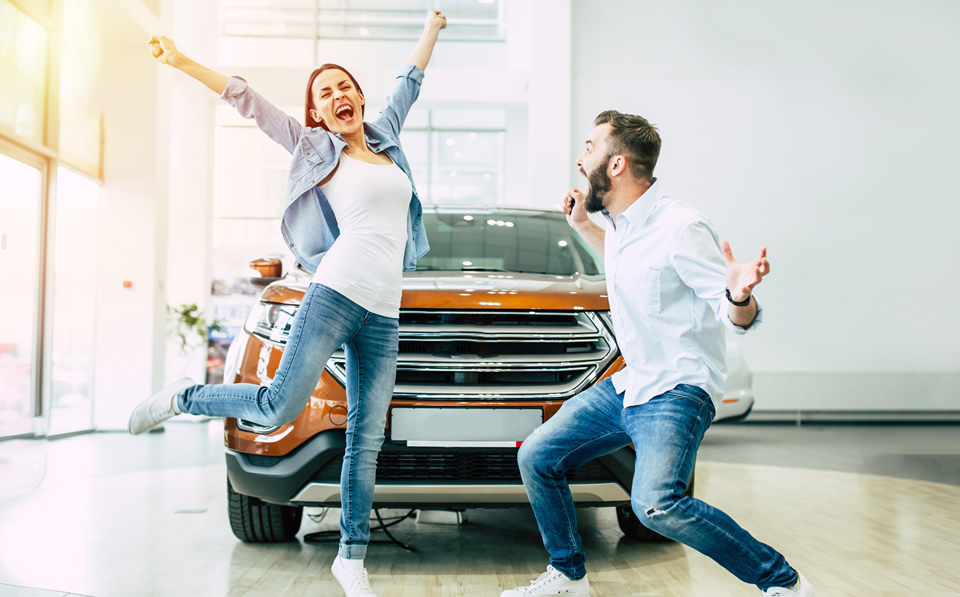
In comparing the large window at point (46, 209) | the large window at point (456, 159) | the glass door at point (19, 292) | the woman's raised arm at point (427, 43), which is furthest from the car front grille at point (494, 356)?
the large window at point (456, 159)

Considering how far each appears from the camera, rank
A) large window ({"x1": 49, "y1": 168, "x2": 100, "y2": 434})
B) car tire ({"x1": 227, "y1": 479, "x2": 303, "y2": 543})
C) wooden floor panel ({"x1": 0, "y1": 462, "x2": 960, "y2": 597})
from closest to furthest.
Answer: wooden floor panel ({"x1": 0, "y1": 462, "x2": 960, "y2": 597})
car tire ({"x1": 227, "y1": 479, "x2": 303, "y2": 543})
large window ({"x1": 49, "y1": 168, "x2": 100, "y2": 434})

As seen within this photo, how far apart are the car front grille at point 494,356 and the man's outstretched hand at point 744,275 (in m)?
0.75

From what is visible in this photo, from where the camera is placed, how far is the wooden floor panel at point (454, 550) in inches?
90.7

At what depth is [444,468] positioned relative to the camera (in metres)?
2.22

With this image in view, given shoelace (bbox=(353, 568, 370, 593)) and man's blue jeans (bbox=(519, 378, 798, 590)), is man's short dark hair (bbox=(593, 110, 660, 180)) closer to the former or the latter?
man's blue jeans (bbox=(519, 378, 798, 590))

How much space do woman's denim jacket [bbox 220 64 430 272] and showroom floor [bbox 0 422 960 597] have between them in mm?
1043

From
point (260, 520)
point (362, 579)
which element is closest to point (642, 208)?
point (362, 579)

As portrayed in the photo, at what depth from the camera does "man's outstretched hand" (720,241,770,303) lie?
1514 mm

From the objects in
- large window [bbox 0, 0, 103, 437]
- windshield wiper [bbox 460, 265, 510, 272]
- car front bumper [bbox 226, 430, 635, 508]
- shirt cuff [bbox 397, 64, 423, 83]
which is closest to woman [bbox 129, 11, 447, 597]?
car front bumper [bbox 226, 430, 635, 508]

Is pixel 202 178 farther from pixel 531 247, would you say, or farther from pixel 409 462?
pixel 409 462

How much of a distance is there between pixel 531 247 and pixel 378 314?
119cm

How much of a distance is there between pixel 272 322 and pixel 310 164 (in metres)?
0.59

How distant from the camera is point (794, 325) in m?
7.77

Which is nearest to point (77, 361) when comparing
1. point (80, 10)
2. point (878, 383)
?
point (80, 10)
